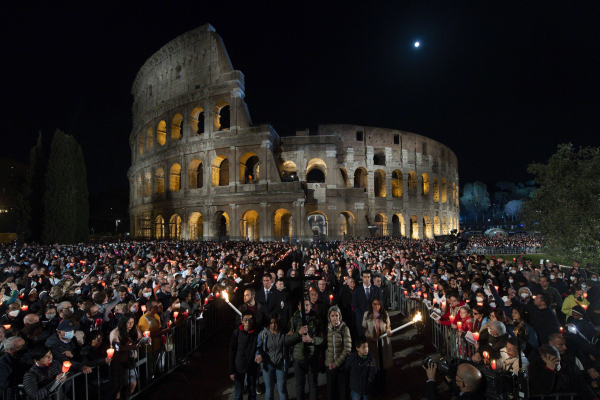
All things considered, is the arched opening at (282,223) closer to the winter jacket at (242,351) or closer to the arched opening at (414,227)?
the arched opening at (414,227)

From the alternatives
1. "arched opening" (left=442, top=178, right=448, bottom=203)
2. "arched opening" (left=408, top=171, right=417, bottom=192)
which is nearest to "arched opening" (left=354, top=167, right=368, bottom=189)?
"arched opening" (left=408, top=171, right=417, bottom=192)

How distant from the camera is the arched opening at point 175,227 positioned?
3628 cm

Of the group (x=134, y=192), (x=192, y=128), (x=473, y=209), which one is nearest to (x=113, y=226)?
(x=134, y=192)

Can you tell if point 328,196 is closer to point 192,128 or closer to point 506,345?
point 192,128

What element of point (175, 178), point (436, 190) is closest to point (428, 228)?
point (436, 190)

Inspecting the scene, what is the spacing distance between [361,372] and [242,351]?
5.49 ft

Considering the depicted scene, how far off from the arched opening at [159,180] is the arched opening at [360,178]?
24.4 m

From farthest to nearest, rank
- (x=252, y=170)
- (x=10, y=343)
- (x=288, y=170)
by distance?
(x=252, y=170), (x=288, y=170), (x=10, y=343)

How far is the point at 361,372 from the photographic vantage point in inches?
165

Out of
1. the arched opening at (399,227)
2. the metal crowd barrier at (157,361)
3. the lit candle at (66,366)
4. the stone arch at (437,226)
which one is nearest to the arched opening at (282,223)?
the arched opening at (399,227)

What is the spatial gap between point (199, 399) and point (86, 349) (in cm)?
188

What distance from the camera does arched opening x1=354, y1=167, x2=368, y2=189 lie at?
4253 cm

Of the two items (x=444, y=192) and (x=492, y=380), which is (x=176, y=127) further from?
(x=444, y=192)

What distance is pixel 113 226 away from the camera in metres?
64.1
